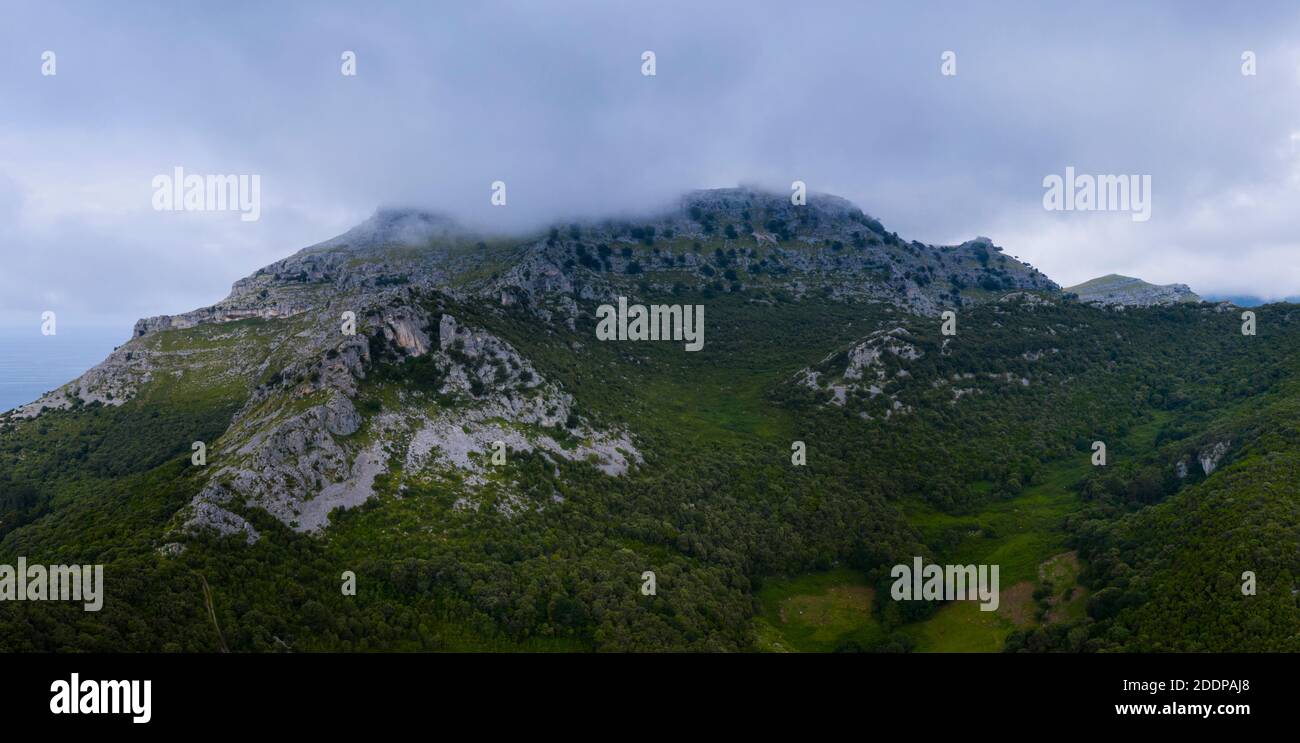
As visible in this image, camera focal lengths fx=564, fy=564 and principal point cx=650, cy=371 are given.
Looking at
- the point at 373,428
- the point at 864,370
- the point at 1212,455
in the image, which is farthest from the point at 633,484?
the point at 1212,455

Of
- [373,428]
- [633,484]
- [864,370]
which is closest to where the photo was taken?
[373,428]

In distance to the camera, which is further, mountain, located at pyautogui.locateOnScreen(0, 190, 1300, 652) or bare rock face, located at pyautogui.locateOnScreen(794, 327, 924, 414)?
bare rock face, located at pyautogui.locateOnScreen(794, 327, 924, 414)

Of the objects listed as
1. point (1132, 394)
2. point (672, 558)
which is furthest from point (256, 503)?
point (1132, 394)

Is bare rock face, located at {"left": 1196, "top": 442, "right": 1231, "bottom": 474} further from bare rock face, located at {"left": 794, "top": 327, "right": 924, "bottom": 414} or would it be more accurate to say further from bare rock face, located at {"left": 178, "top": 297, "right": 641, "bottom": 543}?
bare rock face, located at {"left": 178, "top": 297, "right": 641, "bottom": 543}

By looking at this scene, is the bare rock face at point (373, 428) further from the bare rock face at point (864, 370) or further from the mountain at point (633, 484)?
the bare rock face at point (864, 370)

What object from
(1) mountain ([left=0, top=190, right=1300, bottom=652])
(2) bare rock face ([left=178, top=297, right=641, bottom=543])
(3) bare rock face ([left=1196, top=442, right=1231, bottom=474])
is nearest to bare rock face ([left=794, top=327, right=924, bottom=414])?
(1) mountain ([left=0, top=190, right=1300, bottom=652])

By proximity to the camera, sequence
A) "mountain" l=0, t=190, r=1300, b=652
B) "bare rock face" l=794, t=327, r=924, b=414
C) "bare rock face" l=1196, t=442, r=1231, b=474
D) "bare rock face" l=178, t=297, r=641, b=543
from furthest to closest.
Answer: "bare rock face" l=794, t=327, r=924, b=414, "bare rock face" l=1196, t=442, r=1231, b=474, "bare rock face" l=178, t=297, r=641, b=543, "mountain" l=0, t=190, r=1300, b=652

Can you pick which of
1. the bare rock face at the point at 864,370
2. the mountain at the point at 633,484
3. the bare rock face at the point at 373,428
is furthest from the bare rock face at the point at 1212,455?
the bare rock face at the point at 373,428

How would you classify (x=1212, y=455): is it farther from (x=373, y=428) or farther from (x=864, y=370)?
(x=373, y=428)
